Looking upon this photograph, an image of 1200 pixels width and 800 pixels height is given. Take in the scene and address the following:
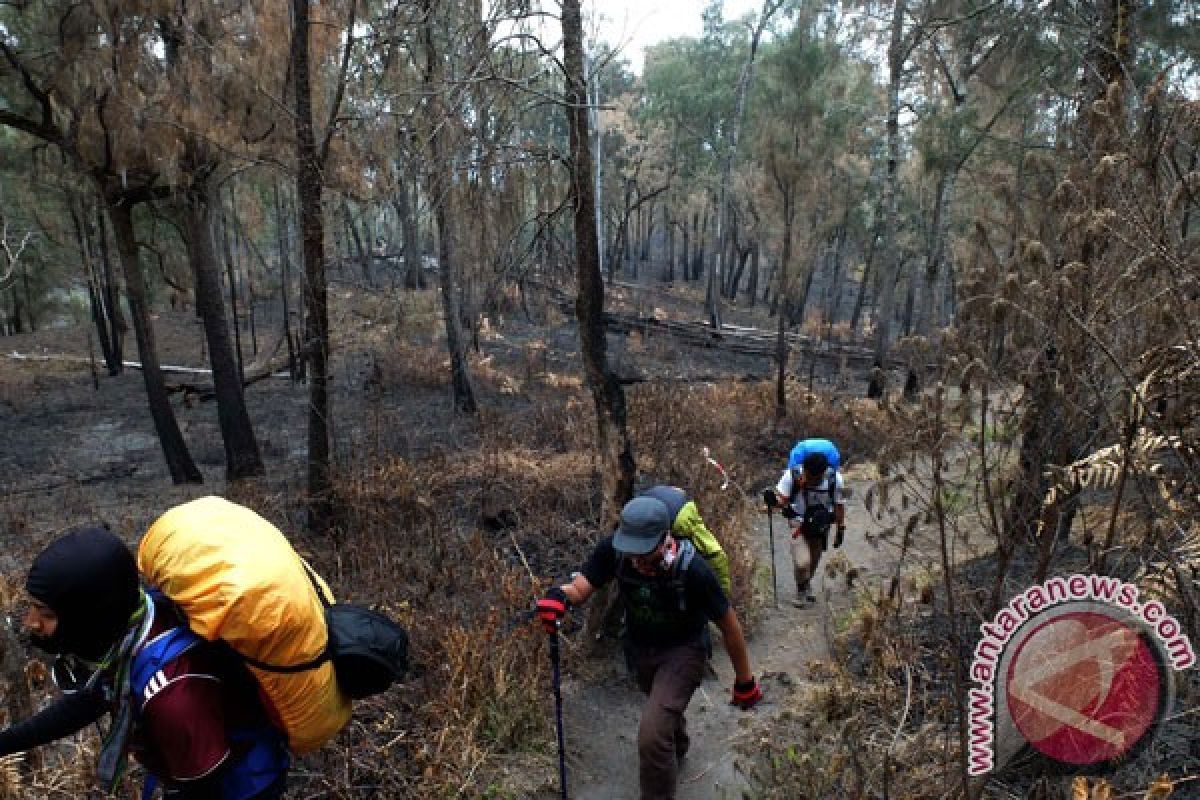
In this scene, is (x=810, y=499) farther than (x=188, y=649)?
Yes

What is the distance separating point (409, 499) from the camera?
7625 mm

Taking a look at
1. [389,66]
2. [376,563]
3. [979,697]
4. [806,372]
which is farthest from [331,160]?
[806,372]

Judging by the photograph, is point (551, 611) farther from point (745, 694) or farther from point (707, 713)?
point (707, 713)

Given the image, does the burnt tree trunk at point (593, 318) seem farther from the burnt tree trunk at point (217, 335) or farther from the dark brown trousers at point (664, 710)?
the burnt tree trunk at point (217, 335)

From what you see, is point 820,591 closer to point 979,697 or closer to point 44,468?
point 979,697

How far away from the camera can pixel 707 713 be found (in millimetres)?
4855

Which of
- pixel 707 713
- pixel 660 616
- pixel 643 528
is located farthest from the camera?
pixel 707 713

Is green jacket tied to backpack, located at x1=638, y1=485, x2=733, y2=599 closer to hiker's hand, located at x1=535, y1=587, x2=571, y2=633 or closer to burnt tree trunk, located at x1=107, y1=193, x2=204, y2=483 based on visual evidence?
hiker's hand, located at x1=535, y1=587, x2=571, y2=633

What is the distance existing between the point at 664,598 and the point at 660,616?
128 millimetres

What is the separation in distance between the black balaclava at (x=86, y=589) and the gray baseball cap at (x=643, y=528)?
2067 millimetres

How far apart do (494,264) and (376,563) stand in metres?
2.87

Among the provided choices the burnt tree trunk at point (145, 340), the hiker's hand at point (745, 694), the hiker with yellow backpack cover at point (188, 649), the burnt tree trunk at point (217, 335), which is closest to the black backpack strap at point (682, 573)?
the hiker's hand at point (745, 694)

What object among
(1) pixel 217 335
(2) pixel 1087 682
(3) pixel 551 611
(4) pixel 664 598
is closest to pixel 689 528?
(4) pixel 664 598

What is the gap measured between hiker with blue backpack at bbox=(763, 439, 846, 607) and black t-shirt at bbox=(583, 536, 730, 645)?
104 inches
